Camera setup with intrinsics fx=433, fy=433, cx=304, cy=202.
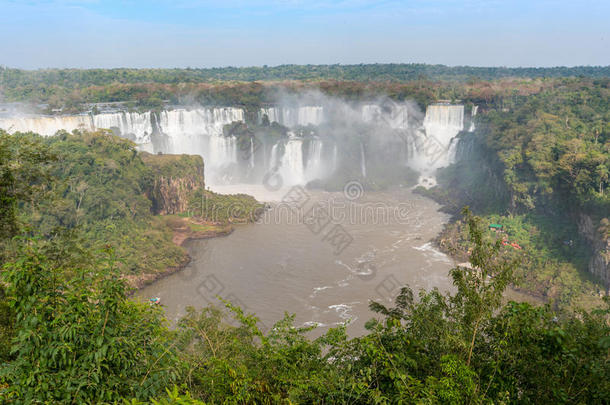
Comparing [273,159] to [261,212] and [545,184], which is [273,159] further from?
[545,184]

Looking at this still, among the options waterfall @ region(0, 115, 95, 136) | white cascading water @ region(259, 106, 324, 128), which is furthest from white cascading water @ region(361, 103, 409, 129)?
waterfall @ region(0, 115, 95, 136)

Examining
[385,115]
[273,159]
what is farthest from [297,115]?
[385,115]

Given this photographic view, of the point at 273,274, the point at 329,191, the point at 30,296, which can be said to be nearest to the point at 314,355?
the point at 30,296

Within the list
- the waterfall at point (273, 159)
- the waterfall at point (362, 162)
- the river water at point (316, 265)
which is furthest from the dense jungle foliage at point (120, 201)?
the waterfall at point (362, 162)

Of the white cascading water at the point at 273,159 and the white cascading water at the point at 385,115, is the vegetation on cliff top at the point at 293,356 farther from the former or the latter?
the white cascading water at the point at 385,115

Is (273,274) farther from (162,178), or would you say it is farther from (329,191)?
(329,191)

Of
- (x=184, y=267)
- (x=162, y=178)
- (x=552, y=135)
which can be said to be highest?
(x=552, y=135)
